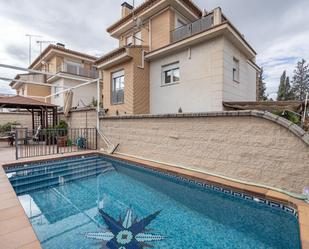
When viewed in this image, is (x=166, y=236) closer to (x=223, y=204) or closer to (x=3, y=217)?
(x=223, y=204)

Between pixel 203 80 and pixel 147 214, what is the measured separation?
759cm

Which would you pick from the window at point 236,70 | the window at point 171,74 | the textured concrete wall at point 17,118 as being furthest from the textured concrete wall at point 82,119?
the window at point 236,70

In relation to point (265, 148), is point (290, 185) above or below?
below

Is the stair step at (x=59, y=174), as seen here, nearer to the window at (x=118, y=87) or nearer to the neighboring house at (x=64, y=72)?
the window at (x=118, y=87)

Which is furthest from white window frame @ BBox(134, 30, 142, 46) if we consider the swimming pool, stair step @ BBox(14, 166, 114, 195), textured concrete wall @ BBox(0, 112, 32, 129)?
textured concrete wall @ BBox(0, 112, 32, 129)

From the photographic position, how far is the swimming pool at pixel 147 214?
3.30 meters

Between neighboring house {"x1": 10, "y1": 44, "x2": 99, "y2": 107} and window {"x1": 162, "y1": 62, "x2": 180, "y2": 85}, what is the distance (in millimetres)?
10957

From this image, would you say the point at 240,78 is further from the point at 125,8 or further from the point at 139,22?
the point at 125,8

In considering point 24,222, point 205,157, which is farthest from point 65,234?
point 205,157

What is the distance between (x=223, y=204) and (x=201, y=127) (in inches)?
104

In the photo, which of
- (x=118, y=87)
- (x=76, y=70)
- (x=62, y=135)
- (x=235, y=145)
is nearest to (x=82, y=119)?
(x=62, y=135)

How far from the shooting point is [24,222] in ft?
10.3

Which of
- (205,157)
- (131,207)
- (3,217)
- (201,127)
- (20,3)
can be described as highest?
(20,3)

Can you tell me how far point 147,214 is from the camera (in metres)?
4.30
